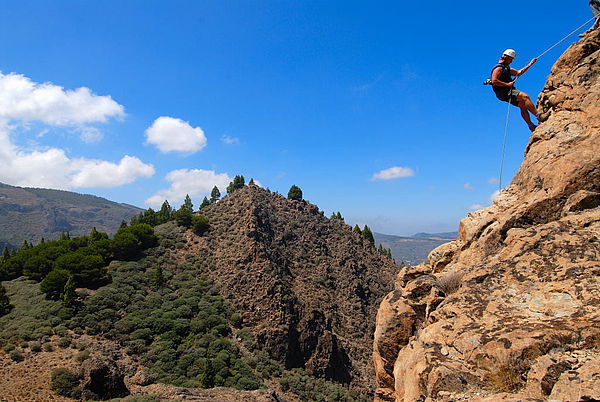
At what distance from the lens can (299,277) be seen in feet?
204

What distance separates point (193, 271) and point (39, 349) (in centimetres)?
2424

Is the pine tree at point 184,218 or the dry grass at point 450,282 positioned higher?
the pine tree at point 184,218

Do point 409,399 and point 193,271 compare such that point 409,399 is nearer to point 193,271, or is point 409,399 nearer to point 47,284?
point 47,284

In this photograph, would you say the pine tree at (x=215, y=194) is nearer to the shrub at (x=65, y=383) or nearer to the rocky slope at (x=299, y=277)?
the rocky slope at (x=299, y=277)

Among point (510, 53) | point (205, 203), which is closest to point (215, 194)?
point (205, 203)

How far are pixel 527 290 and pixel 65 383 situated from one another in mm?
34758

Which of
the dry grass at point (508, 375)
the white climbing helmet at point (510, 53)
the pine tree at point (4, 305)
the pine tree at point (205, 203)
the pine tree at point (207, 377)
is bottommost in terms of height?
the pine tree at point (207, 377)

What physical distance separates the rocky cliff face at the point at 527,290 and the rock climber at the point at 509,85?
1.63 feet

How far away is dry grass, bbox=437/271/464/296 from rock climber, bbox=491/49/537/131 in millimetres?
5246

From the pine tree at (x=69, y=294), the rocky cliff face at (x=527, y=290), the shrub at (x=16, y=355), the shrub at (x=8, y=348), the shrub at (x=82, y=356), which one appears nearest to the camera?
the rocky cliff face at (x=527, y=290)

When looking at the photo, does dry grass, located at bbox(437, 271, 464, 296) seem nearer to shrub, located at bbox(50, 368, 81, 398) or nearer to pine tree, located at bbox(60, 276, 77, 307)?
shrub, located at bbox(50, 368, 81, 398)

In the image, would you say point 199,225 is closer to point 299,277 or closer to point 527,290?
point 299,277

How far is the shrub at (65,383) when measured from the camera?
93.7 feet

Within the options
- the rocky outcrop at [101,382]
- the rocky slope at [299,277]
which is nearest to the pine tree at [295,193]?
the rocky slope at [299,277]
